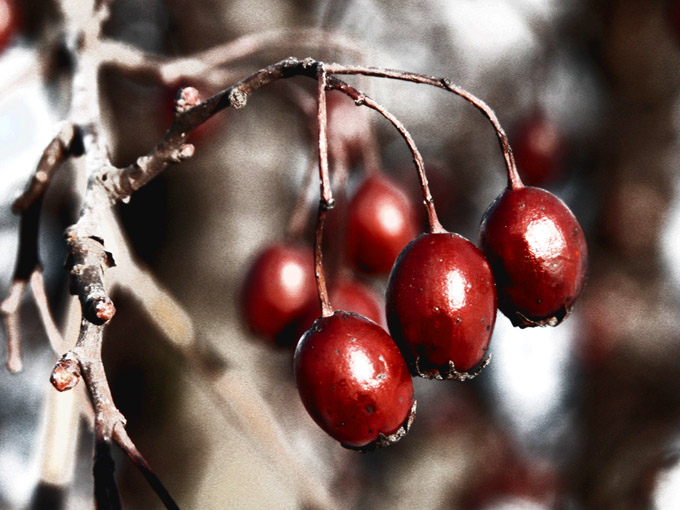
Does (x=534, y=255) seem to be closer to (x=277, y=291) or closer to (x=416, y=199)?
(x=277, y=291)

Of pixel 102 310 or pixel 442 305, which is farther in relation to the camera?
pixel 442 305

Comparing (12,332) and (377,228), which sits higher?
(377,228)

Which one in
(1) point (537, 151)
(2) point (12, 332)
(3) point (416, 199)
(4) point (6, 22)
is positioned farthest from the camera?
(3) point (416, 199)

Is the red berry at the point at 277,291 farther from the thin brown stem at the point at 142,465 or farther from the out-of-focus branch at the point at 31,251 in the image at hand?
the thin brown stem at the point at 142,465

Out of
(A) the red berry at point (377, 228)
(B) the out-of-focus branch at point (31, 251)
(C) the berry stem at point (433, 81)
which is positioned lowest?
(B) the out-of-focus branch at point (31, 251)

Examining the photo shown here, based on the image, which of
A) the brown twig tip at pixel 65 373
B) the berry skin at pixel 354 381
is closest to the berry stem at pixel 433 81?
the berry skin at pixel 354 381

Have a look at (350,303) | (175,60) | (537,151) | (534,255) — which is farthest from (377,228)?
(537,151)

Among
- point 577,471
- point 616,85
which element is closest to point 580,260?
point 616,85
